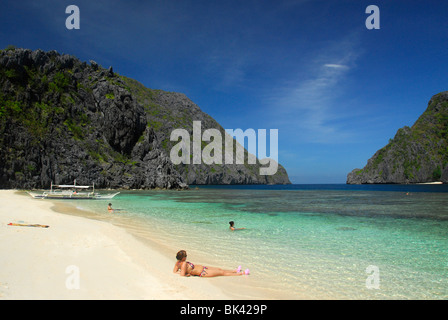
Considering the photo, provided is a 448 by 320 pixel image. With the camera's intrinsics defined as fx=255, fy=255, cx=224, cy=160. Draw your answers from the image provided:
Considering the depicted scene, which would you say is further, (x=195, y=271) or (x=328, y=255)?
(x=328, y=255)

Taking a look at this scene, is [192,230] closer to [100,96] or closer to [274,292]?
[274,292]

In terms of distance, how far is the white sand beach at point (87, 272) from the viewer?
256 inches

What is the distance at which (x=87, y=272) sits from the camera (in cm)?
801

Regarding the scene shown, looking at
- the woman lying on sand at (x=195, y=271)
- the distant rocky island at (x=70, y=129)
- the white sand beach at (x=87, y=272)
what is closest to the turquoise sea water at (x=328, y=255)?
the woman lying on sand at (x=195, y=271)

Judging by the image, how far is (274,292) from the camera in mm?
7734

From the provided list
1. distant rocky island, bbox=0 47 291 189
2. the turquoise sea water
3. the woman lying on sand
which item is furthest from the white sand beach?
distant rocky island, bbox=0 47 291 189

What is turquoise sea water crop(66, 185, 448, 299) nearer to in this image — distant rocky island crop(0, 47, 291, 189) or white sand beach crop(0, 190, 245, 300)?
white sand beach crop(0, 190, 245, 300)

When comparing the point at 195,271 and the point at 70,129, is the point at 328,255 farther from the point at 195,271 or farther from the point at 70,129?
the point at 70,129

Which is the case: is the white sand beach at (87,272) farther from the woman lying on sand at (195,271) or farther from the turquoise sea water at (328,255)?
the turquoise sea water at (328,255)

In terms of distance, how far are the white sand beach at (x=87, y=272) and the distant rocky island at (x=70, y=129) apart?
8300cm

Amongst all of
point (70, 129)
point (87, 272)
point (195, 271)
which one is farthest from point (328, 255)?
point (70, 129)

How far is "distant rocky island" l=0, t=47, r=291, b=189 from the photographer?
260 ft

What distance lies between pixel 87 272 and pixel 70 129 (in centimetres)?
10388
